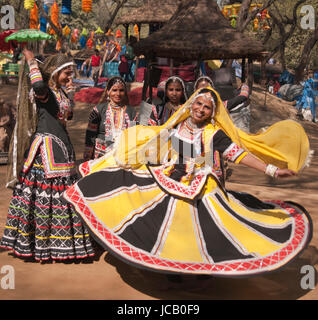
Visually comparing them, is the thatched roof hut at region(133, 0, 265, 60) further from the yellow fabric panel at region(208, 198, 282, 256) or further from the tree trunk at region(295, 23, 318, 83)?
the tree trunk at region(295, 23, 318, 83)

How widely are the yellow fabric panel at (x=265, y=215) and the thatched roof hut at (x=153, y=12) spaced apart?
59.9ft

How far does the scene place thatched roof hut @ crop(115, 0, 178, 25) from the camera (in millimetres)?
22297

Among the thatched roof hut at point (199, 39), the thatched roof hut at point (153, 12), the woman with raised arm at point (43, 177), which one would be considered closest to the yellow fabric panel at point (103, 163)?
the woman with raised arm at point (43, 177)

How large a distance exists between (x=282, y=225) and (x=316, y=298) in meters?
0.77

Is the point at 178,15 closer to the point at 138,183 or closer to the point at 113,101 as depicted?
the point at 113,101

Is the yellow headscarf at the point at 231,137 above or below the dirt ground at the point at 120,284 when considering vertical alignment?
above

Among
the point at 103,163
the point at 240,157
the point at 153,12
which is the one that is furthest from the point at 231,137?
the point at 153,12

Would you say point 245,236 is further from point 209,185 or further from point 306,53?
point 306,53

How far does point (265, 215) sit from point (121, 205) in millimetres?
1367

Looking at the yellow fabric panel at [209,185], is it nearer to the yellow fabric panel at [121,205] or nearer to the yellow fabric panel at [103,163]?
the yellow fabric panel at [121,205]

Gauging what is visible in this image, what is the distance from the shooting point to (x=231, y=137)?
16.2 ft

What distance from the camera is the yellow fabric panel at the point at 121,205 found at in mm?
4586

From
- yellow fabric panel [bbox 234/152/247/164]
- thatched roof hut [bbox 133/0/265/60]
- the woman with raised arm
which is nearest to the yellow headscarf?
yellow fabric panel [bbox 234/152/247/164]
